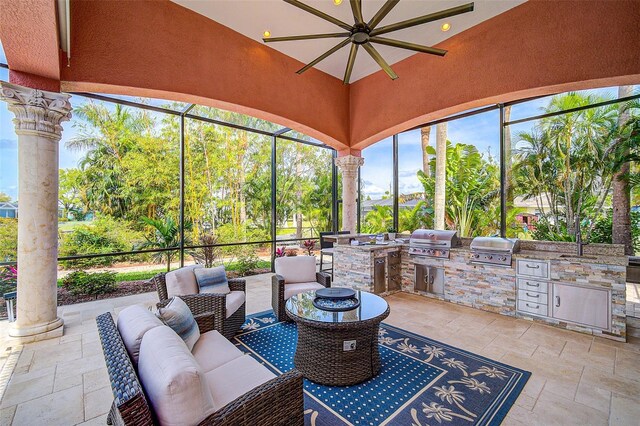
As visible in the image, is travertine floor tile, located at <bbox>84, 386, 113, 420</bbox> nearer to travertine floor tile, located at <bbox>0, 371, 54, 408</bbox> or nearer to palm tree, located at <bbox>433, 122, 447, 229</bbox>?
travertine floor tile, located at <bbox>0, 371, 54, 408</bbox>

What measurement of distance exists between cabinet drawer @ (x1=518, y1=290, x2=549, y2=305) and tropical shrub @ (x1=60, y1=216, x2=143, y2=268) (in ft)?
28.5

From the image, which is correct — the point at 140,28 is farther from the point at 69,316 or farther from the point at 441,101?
the point at 441,101

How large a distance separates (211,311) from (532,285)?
4343mm

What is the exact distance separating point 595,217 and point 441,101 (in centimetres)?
439

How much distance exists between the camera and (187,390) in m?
1.18

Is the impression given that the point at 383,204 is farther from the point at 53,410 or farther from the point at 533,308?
the point at 53,410

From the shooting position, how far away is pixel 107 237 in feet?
24.4

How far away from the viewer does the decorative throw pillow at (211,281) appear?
350 cm

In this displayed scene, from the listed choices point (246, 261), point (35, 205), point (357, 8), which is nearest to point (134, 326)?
point (35, 205)

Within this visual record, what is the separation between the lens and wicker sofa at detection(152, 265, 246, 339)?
2.93 m

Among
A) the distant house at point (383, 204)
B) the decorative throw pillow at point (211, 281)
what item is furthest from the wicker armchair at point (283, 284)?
the distant house at point (383, 204)

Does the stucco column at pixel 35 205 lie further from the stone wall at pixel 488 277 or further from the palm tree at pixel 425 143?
the palm tree at pixel 425 143

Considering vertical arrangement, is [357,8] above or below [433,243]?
above

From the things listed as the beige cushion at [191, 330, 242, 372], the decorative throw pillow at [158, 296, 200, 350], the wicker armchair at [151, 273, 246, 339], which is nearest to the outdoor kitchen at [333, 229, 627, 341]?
the wicker armchair at [151, 273, 246, 339]
